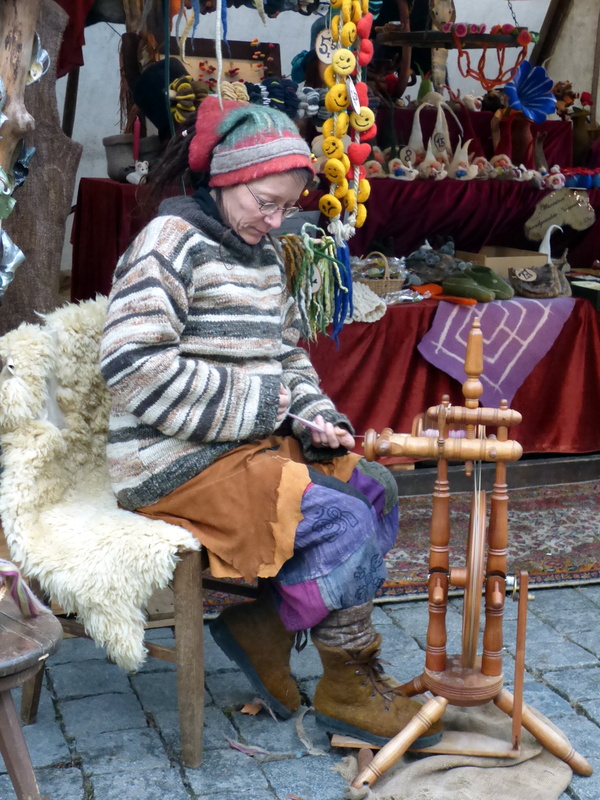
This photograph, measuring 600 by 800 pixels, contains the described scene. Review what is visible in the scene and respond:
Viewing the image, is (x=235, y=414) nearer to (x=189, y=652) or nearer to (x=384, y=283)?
(x=189, y=652)

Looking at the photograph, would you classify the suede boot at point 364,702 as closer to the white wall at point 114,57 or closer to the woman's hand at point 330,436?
the woman's hand at point 330,436

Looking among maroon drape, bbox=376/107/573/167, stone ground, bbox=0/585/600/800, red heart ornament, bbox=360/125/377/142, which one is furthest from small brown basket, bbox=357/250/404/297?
stone ground, bbox=0/585/600/800

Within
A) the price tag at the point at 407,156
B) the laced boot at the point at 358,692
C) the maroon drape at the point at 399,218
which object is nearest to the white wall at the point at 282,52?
the maroon drape at the point at 399,218

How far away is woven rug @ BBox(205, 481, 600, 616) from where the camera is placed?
11.8ft

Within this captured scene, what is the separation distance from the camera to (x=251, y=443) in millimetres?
2545

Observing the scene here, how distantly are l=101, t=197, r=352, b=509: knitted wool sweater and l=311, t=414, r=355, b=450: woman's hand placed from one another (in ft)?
0.57

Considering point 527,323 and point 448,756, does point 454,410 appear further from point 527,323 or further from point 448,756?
point 527,323

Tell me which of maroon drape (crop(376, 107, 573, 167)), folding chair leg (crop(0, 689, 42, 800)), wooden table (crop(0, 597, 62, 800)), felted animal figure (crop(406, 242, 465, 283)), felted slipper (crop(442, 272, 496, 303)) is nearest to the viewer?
wooden table (crop(0, 597, 62, 800))

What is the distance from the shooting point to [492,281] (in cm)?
447

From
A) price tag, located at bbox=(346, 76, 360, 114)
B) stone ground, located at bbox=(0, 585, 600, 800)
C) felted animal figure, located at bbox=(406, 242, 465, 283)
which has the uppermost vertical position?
price tag, located at bbox=(346, 76, 360, 114)

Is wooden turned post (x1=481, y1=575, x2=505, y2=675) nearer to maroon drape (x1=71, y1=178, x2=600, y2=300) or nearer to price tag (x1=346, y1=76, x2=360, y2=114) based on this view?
price tag (x1=346, y1=76, x2=360, y2=114)

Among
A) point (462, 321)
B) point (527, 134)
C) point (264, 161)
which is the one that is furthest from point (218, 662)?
point (527, 134)

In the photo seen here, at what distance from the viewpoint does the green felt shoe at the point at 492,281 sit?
14.6ft

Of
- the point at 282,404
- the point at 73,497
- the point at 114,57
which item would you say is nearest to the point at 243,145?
the point at 282,404
